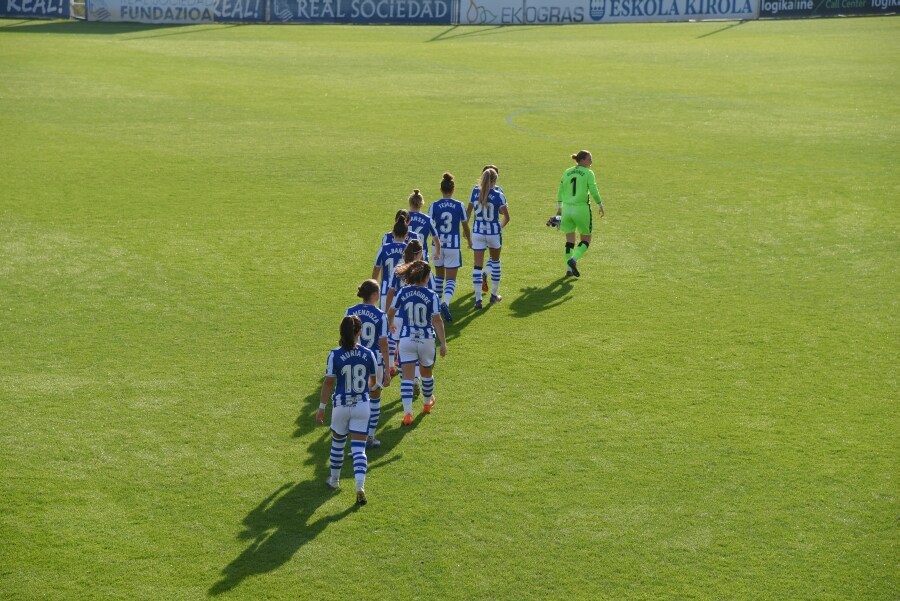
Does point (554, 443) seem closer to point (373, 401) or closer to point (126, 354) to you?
point (373, 401)

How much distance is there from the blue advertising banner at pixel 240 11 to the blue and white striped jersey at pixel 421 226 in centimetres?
3796

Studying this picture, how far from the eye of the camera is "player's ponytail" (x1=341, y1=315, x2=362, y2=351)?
34.7 feet

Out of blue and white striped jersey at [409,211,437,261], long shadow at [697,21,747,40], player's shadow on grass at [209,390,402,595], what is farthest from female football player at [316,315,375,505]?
long shadow at [697,21,747,40]

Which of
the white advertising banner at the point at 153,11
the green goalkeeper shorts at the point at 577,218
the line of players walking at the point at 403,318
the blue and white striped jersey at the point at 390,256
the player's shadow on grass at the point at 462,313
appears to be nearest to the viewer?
the line of players walking at the point at 403,318

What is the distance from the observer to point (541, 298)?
1702cm

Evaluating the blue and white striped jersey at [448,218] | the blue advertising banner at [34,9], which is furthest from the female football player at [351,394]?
the blue advertising banner at [34,9]

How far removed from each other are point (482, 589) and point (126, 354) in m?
7.16

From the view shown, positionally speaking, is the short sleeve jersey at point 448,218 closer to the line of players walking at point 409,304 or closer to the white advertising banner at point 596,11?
the line of players walking at point 409,304

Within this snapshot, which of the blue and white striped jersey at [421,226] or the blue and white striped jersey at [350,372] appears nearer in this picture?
the blue and white striped jersey at [350,372]

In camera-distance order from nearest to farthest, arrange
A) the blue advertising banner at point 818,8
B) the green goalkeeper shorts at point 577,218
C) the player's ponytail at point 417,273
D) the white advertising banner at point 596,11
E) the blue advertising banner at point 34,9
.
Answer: the player's ponytail at point 417,273, the green goalkeeper shorts at point 577,218, the blue advertising banner at point 34,9, the white advertising banner at point 596,11, the blue advertising banner at point 818,8

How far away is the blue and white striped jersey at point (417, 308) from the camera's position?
12.1 meters

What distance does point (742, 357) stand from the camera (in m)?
14.6

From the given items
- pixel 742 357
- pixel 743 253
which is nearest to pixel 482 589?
pixel 742 357

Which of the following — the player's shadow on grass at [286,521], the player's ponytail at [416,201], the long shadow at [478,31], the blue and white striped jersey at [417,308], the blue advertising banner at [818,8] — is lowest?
the player's shadow on grass at [286,521]
